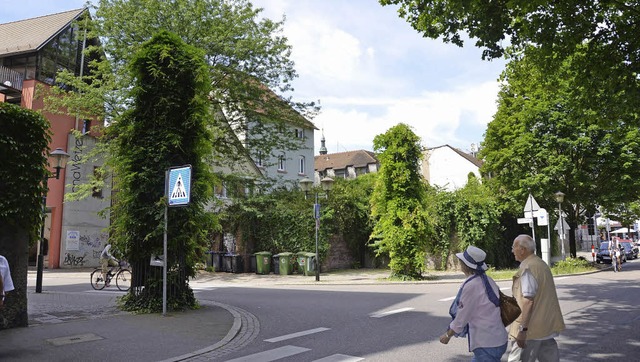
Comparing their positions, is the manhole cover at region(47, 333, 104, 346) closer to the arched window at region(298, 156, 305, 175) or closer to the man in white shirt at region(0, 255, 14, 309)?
the man in white shirt at region(0, 255, 14, 309)

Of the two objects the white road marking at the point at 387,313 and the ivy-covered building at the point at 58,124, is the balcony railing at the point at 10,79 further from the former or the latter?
the white road marking at the point at 387,313

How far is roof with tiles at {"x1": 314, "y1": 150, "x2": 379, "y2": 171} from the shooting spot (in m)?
60.5

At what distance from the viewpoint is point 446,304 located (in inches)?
460

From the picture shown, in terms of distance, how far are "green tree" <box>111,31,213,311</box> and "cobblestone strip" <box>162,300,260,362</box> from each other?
1704 mm

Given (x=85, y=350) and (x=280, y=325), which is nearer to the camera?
(x=85, y=350)

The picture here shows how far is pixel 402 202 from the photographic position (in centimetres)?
1927

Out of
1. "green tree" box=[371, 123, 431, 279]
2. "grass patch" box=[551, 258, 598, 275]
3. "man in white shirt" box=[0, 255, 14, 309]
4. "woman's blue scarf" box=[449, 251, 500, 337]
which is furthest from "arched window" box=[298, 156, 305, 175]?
"woman's blue scarf" box=[449, 251, 500, 337]

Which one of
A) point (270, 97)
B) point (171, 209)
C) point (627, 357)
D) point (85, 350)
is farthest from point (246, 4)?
point (627, 357)

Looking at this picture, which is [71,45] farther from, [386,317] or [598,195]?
[598,195]

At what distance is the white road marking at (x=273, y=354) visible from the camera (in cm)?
657

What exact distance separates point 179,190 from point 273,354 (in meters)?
4.47

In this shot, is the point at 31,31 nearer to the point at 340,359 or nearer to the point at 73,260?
the point at 73,260

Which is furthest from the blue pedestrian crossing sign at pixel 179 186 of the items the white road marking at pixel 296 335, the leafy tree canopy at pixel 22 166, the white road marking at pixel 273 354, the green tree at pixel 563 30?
the green tree at pixel 563 30

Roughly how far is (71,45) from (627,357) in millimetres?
34547
